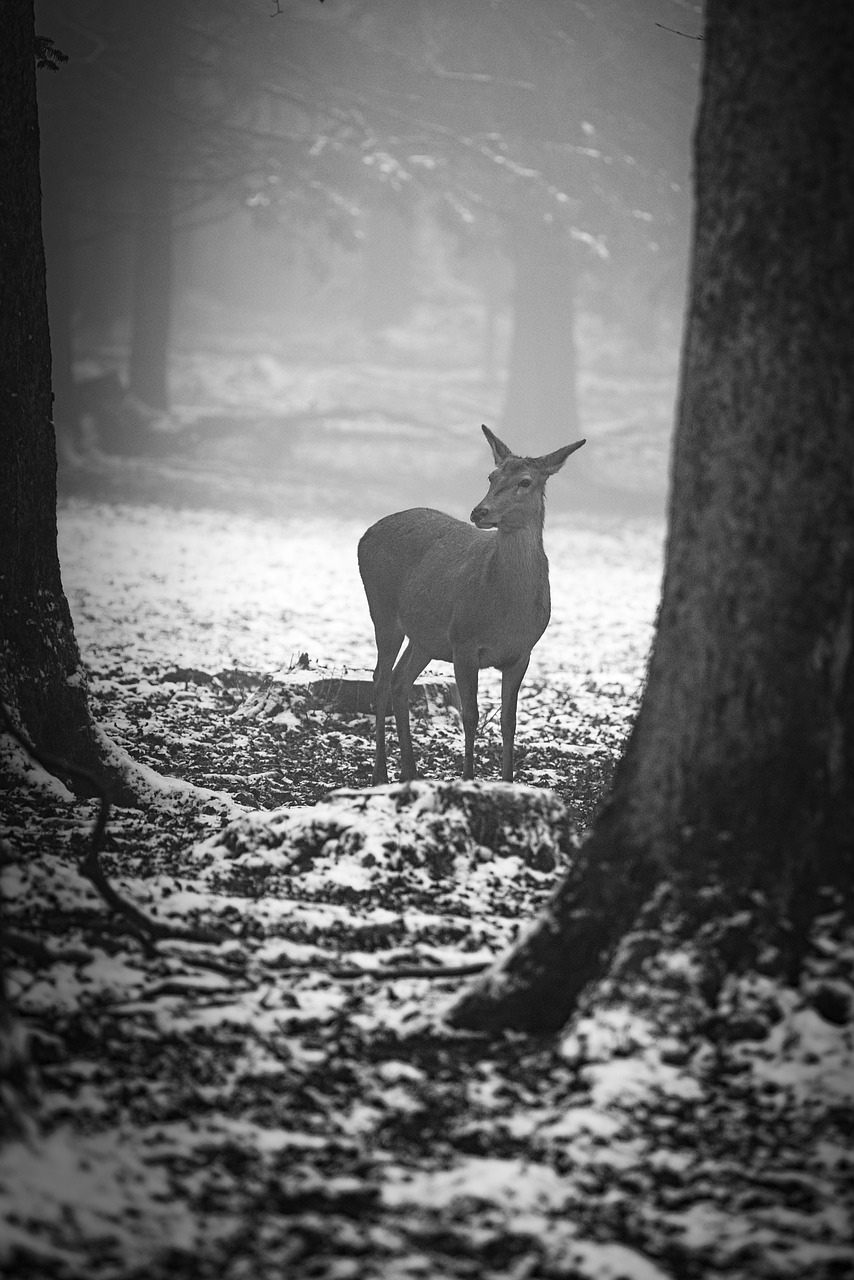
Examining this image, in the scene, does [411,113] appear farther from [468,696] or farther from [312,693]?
[468,696]

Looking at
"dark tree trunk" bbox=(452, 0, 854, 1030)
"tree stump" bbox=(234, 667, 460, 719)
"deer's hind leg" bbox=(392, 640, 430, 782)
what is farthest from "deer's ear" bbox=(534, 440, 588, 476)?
"dark tree trunk" bbox=(452, 0, 854, 1030)

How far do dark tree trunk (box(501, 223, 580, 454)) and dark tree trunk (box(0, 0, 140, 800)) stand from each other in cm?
2170

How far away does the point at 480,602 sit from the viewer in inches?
296

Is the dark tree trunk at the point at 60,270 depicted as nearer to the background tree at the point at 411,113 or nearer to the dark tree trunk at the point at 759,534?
the background tree at the point at 411,113

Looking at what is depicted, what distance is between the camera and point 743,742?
3.67m

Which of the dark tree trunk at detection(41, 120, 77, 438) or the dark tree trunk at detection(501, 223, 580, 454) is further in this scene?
the dark tree trunk at detection(501, 223, 580, 454)

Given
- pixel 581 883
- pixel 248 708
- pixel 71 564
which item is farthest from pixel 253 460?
pixel 581 883

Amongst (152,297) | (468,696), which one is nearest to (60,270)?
(152,297)

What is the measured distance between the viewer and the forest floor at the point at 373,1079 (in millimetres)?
2781

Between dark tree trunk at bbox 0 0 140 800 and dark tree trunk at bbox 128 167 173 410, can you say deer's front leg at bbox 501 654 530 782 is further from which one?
dark tree trunk at bbox 128 167 173 410

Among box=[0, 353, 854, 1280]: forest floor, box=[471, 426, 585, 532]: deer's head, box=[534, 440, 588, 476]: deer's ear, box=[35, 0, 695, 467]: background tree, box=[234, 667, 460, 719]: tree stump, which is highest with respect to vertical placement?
box=[35, 0, 695, 467]: background tree

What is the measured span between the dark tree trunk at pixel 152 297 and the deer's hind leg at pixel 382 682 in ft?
69.4

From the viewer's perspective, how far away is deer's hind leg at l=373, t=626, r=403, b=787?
7684 mm

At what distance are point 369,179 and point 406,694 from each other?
61.8ft
